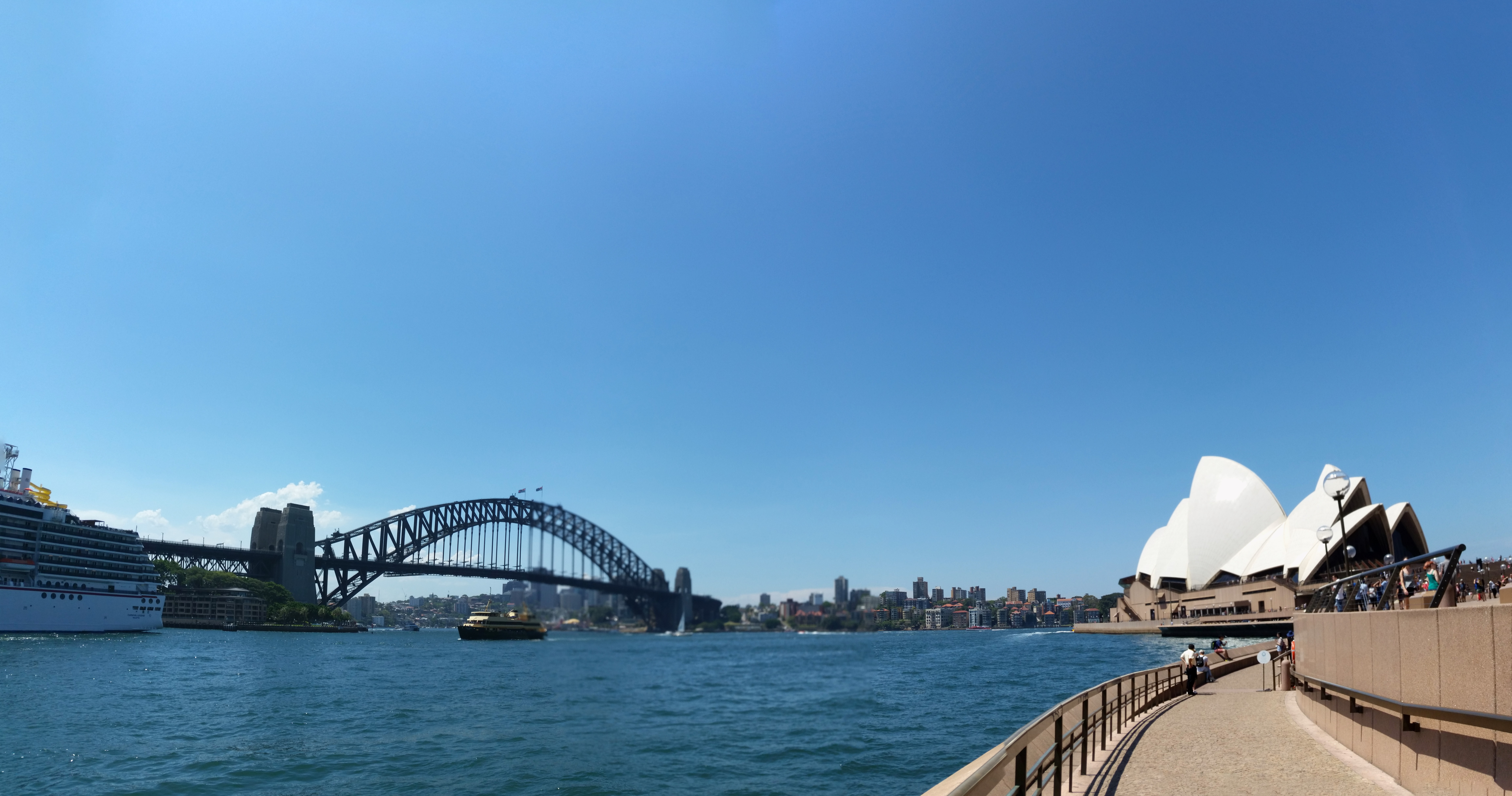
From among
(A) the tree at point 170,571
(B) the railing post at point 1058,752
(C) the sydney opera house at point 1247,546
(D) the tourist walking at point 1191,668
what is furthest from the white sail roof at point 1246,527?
(A) the tree at point 170,571

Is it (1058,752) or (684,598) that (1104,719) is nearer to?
(1058,752)

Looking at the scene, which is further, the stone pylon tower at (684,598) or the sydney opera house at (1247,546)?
the stone pylon tower at (684,598)

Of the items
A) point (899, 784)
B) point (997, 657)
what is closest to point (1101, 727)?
point (899, 784)

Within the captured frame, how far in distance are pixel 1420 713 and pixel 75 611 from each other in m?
80.1

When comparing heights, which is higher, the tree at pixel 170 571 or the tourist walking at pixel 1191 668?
the tourist walking at pixel 1191 668

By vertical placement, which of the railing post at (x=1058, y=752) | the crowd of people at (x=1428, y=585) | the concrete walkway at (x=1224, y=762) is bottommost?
the concrete walkway at (x=1224, y=762)

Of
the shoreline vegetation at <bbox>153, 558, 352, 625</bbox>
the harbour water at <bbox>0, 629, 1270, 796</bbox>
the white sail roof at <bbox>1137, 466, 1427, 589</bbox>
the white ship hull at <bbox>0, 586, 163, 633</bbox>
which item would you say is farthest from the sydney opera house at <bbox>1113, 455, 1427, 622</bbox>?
the shoreline vegetation at <bbox>153, 558, 352, 625</bbox>

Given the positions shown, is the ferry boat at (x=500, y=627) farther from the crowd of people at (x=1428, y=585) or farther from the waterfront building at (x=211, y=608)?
the crowd of people at (x=1428, y=585)

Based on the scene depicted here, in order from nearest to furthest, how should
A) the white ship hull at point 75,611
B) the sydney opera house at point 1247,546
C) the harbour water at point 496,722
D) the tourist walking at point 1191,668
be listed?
the harbour water at point 496,722, the tourist walking at point 1191,668, the white ship hull at point 75,611, the sydney opera house at point 1247,546

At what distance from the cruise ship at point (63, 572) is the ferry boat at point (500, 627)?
27104 millimetres

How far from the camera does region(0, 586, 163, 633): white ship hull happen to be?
55000 mm

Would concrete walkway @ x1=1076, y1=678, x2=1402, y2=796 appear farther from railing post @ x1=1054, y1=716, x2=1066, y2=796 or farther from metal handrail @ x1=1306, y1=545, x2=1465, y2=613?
metal handrail @ x1=1306, y1=545, x2=1465, y2=613

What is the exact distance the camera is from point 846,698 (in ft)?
89.7

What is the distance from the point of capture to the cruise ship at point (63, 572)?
55.9 meters
